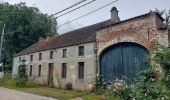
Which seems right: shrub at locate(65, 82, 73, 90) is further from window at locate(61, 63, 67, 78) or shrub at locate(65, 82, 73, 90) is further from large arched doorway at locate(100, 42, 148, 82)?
large arched doorway at locate(100, 42, 148, 82)

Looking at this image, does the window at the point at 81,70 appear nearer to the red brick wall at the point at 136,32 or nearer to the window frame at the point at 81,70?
the window frame at the point at 81,70

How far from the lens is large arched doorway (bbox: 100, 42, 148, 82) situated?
16391mm

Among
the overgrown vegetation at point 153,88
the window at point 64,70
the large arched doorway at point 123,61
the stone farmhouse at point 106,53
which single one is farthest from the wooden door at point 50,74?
the overgrown vegetation at point 153,88

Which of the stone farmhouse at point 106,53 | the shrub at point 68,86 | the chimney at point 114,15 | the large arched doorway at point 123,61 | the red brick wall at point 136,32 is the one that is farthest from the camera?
the chimney at point 114,15

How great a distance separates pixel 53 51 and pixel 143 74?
13813 millimetres

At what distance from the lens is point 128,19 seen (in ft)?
56.2

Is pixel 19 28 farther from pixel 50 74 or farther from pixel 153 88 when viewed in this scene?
pixel 153 88

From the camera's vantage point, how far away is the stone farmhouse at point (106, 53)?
16.0 m

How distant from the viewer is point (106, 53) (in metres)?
19.4

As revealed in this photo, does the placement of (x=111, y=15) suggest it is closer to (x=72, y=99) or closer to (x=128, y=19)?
(x=128, y=19)

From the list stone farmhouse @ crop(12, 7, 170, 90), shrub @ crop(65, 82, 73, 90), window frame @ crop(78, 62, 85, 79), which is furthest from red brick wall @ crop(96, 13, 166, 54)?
shrub @ crop(65, 82, 73, 90)

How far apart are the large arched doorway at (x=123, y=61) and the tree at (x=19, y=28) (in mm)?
28167

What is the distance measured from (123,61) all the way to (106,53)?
2120 millimetres

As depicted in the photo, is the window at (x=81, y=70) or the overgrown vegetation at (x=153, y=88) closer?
the overgrown vegetation at (x=153, y=88)
